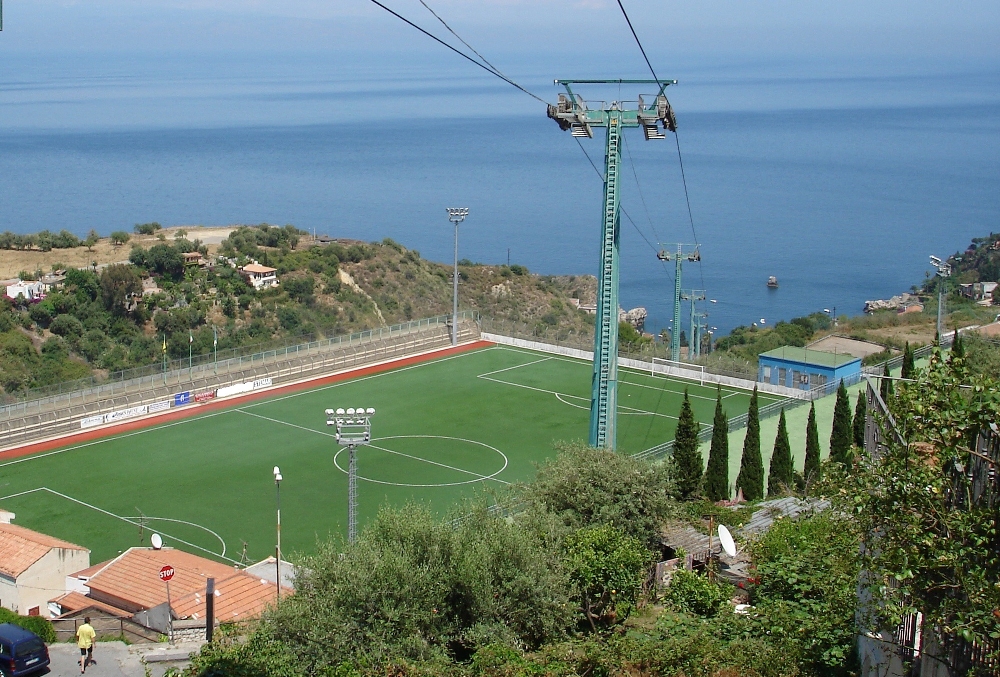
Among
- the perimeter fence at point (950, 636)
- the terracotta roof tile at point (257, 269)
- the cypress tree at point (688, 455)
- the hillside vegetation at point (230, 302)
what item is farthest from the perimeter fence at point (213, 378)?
the perimeter fence at point (950, 636)

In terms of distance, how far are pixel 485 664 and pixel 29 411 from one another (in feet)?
78.9

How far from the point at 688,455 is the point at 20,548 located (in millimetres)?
12986

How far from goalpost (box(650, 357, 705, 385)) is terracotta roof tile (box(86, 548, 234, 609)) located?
2258 cm

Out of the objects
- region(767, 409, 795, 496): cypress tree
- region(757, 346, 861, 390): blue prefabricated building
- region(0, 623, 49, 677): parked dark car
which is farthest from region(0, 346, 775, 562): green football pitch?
region(0, 623, 49, 677): parked dark car

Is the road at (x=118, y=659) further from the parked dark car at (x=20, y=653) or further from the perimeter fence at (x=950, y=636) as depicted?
the perimeter fence at (x=950, y=636)

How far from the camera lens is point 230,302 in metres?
52.3

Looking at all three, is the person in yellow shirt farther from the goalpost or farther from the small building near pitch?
the goalpost

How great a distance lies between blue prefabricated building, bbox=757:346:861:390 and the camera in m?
36.2

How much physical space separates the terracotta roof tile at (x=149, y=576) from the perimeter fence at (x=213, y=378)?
1288 cm

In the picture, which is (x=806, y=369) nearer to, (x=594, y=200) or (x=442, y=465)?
(x=442, y=465)

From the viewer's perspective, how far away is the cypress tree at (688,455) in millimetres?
23344

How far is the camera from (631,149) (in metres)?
192

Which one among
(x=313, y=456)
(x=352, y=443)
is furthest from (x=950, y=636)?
(x=313, y=456)

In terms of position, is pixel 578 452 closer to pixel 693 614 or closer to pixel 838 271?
pixel 693 614
